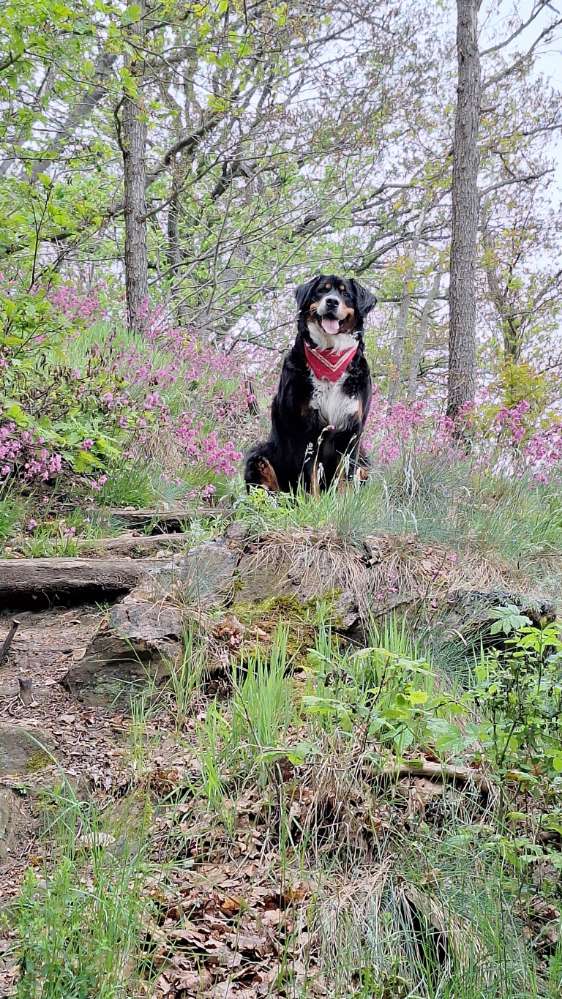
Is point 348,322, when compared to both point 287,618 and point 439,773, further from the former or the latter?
point 439,773

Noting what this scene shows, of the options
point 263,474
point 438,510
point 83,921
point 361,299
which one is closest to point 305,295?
point 361,299

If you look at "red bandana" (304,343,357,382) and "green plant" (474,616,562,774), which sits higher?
"red bandana" (304,343,357,382)

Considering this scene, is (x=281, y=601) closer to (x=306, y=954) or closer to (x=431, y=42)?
(x=306, y=954)

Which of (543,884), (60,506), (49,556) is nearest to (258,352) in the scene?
(60,506)

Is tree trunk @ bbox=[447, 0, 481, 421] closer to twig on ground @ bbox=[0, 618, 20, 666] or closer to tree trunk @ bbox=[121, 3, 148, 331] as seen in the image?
tree trunk @ bbox=[121, 3, 148, 331]

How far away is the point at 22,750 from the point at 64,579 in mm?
1150

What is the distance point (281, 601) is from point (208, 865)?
4.89 feet

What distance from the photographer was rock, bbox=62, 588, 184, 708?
3098 mm

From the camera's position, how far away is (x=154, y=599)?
3.40m

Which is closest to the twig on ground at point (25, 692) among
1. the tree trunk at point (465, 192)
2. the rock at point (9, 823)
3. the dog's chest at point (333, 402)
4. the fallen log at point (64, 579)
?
the rock at point (9, 823)

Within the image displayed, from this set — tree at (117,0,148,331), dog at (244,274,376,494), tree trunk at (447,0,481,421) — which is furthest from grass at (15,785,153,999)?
tree at (117,0,148,331)

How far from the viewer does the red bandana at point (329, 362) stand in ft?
15.2

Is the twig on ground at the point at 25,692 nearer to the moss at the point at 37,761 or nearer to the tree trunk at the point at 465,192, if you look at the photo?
the moss at the point at 37,761

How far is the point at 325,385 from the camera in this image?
4664mm
